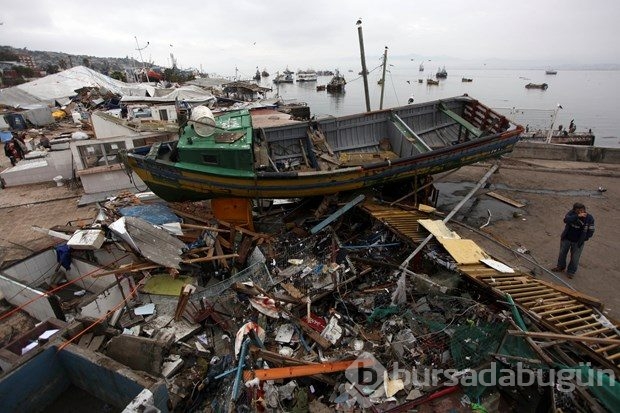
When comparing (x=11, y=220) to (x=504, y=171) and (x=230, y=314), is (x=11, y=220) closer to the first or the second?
(x=230, y=314)

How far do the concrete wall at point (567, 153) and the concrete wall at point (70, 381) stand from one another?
58.7 feet

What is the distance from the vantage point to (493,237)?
8.60 m

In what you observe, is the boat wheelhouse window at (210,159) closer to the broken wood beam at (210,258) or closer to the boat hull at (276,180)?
the boat hull at (276,180)

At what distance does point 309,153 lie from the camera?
11938mm

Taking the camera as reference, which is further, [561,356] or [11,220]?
[11,220]

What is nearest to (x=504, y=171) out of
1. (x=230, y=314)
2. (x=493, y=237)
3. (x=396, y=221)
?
(x=493, y=237)

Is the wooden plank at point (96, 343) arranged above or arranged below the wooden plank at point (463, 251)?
below

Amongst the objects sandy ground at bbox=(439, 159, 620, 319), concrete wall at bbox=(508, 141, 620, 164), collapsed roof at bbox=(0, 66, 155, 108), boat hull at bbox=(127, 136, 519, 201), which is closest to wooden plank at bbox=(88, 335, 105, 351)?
boat hull at bbox=(127, 136, 519, 201)

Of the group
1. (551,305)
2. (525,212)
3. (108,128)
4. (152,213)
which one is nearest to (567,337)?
(551,305)

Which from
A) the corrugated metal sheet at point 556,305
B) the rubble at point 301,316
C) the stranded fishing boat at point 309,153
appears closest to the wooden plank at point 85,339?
the rubble at point 301,316

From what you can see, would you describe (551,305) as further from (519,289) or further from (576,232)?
(576,232)

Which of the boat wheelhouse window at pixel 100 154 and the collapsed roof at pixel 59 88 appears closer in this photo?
the boat wheelhouse window at pixel 100 154

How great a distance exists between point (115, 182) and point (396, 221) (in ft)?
37.2

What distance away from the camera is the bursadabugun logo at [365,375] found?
17.8ft
